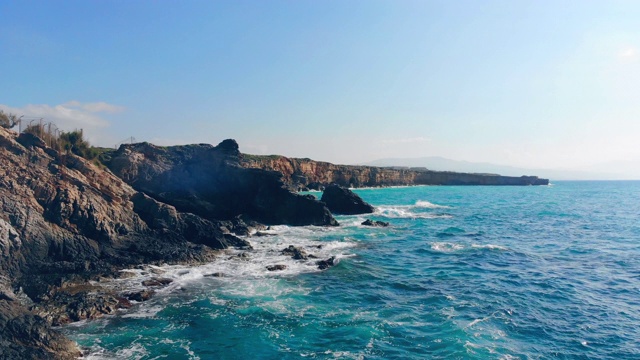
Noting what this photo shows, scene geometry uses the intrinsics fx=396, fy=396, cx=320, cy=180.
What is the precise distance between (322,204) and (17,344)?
42034 millimetres

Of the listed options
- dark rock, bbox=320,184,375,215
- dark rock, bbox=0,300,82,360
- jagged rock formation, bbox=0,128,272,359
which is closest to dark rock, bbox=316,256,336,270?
jagged rock formation, bbox=0,128,272,359

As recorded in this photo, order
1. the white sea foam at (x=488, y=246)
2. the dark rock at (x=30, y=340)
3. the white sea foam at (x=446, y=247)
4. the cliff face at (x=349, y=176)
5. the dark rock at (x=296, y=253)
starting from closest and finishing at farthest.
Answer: the dark rock at (x=30, y=340) < the dark rock at (x=296, y=253) < the white sea foam at (x=446, y=247) < the white sea foam at (x=488, y=246) < the cliff face at (x=349, y=176)

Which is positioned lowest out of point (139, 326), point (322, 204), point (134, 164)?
point (139, 326)

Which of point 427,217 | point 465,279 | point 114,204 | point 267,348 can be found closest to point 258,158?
point 427,217

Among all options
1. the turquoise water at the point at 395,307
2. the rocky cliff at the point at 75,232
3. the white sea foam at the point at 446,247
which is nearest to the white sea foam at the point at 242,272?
the turquoise water at the point at 395,307

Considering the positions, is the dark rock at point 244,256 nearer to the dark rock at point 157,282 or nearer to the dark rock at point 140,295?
the dark rock at point 157,282

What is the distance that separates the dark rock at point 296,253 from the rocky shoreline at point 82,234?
0.10 m

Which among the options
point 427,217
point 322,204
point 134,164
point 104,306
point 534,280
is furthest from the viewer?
point 427,217

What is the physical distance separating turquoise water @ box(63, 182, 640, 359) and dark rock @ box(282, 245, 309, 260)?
1.45 m

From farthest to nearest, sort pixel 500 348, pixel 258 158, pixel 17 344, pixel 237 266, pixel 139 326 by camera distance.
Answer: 1. pixel 258 158
2. pixel 237 266
3. pixel 139 326
4. pixel 500 348
5. pixel 17 344

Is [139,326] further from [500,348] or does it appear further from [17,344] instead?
[500,348]

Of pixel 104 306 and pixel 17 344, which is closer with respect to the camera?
pixel 17 344

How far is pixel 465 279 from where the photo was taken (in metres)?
30.0

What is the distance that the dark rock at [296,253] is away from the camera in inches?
1406
